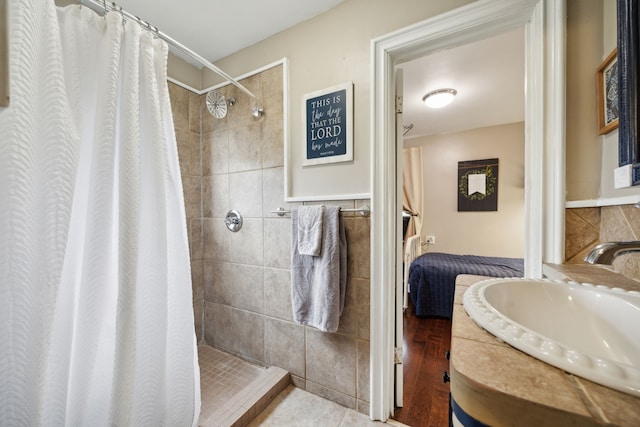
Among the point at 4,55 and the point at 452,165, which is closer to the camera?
the point at 4,55

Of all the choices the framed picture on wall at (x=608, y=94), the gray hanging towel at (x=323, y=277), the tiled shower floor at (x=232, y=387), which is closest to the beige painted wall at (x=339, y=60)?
the gray hanging towel at (x=323, y=277)

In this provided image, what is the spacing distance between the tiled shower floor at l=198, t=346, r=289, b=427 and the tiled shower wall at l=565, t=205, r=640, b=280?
148 centimetres

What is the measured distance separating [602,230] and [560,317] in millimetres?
523

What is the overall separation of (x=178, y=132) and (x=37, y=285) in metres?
1.34

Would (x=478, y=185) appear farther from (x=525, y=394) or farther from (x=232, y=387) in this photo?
(x=525, y=394)

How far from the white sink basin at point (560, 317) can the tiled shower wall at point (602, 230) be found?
300 millimetres

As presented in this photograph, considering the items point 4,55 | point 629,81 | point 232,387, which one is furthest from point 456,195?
point 4,55

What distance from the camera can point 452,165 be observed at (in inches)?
141

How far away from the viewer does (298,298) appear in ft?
4.31

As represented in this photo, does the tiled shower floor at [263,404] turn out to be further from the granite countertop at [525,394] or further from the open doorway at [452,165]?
the granite countertop at [525,394]

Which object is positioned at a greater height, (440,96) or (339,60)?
(440,96)

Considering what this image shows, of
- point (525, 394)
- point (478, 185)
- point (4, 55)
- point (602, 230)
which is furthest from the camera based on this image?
point (478, 185)

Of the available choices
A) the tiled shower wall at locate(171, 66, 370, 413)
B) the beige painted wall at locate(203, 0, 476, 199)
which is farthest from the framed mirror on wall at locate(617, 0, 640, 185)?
the tiled shower wall at locate(171, 66, 370, 413)

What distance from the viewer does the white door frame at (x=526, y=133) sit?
0.89 meters
